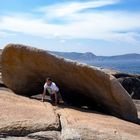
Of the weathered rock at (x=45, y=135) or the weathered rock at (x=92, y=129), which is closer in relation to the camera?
the weathered rock at (x=45, y=135)

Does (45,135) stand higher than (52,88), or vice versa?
(52,88)

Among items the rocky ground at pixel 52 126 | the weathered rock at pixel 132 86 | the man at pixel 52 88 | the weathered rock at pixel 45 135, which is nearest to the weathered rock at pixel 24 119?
the rocky ground at pixel 52 126

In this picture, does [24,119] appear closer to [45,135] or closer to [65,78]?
[45,135]

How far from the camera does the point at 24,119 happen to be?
1251 centimetres

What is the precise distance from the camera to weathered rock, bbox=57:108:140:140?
1202 cm

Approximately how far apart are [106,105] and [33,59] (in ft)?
10.4

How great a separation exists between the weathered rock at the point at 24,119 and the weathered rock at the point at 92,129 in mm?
347

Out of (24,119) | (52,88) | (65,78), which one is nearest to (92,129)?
(24,119)

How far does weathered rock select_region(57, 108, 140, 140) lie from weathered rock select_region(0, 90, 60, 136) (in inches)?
13.7

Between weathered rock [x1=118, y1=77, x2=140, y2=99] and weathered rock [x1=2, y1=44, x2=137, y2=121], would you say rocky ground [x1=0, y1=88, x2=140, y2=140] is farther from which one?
weathered rock [x1=118, y1=77, x2=140, y2=99]

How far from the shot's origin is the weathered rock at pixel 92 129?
12023mm

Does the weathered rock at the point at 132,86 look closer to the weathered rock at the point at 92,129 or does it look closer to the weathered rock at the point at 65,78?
the weathered rock at the point at 65,78

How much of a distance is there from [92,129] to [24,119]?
178 cm

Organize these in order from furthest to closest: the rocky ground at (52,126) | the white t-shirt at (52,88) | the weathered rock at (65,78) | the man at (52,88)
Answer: the white t-shirt at (52,88) → the man at (52,88) → the weathered rock at (65,78) → the rocky ground at (52,126)
